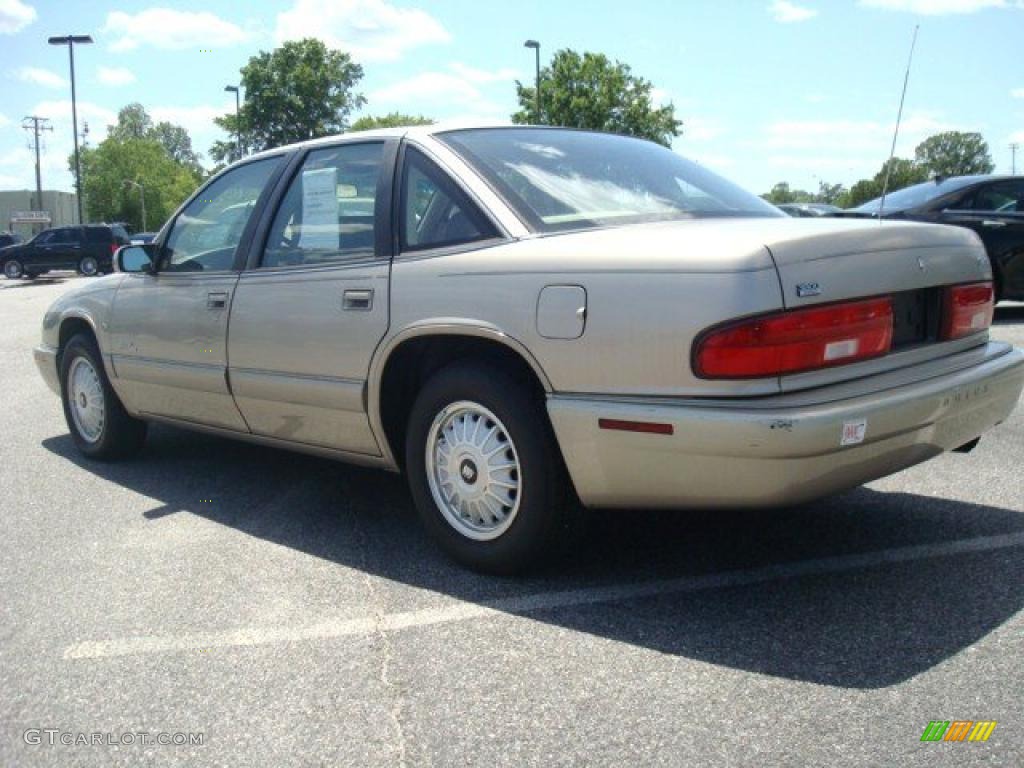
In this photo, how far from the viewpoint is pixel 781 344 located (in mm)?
3010

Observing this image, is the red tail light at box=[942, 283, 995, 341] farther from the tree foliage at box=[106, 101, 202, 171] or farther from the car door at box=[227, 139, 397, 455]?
the tree foliage at box=[106, 101, 202, 171]

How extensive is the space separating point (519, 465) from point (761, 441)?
87 cm

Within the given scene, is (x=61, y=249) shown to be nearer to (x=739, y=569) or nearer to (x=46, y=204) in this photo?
(x=739, y=569)

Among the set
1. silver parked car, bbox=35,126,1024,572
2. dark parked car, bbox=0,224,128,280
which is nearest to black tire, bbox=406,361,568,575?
silver parked car, bbox=35,126,1024,572

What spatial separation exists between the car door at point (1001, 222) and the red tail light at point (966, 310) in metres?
7.99

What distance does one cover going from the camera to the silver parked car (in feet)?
9.96

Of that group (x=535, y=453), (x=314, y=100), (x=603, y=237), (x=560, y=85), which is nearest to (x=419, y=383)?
(x=535, y=453)

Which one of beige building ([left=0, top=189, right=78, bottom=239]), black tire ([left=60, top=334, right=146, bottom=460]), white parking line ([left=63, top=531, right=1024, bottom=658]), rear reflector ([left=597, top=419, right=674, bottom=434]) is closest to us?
rear reflector ([left=597, top=419, right=674, bottom=434])

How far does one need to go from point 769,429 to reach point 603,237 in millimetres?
Result: 848

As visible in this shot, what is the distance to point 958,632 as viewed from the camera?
3.04 meters

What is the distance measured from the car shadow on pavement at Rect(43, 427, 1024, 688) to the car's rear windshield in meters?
1.12

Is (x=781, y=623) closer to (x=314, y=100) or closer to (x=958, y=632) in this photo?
(x=958, y=632)

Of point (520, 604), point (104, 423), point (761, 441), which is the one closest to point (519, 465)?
point (520, 604)

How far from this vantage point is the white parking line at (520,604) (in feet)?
10.8
